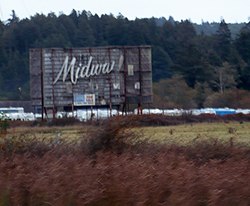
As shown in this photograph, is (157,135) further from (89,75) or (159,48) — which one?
(159,48)

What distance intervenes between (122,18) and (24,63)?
19050 mm

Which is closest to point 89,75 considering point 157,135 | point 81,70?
point 81,70

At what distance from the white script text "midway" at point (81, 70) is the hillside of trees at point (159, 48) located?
34.8 m

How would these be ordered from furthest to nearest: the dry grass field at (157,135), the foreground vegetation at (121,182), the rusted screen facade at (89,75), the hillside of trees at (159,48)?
the hillside of trees at (159,48)
the rusted screen facade at (89,75)
the dry grass field at (157,135)
the foreground vegetation at (121,182)

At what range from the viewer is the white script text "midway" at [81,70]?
66875 millimetres

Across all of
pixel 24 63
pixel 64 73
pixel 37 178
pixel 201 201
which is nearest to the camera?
pixel 201 201

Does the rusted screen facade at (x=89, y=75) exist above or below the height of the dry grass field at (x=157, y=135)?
above

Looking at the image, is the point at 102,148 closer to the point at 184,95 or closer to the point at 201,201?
the point at 201,201

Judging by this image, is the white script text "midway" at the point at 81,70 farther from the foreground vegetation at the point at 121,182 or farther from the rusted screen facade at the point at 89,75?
the foreground vegetation at the point at 121,182

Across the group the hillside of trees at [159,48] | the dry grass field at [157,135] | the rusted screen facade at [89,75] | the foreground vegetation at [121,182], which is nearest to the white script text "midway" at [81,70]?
the rusted screen facade at [89,75]

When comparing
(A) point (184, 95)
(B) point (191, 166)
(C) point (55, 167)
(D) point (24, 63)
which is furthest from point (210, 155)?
(D) point (24, 63)

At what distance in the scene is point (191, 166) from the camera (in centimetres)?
1438

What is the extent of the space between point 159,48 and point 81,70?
70.1 m

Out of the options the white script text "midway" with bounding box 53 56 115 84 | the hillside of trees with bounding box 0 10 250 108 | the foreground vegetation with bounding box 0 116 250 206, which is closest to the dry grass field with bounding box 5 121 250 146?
the foreground vegetation with bounding box 0 116 250 206
